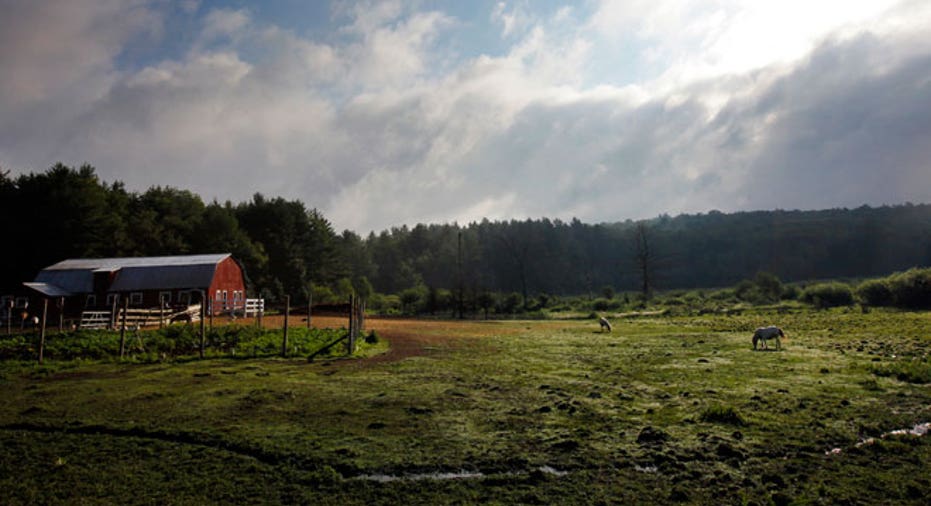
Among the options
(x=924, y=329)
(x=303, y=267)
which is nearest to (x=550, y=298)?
(x=303, y=267)

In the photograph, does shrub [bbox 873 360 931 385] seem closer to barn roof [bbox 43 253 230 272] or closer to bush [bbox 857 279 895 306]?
barn roof [bbox 43 253 230 272]

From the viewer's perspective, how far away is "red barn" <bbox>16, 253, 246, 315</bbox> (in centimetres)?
5159

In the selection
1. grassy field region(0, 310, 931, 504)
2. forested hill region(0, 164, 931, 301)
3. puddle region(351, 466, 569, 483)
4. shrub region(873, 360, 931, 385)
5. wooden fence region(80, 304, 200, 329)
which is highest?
forested hill region(0, 164, 931, 301)

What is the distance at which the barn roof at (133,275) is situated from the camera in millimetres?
51812

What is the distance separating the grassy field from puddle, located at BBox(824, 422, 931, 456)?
150mm

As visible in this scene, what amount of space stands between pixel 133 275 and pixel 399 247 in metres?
114

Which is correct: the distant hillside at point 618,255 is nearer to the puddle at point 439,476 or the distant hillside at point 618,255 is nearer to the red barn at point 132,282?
the red barn at point 132,282

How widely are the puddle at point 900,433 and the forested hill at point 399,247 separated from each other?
52.8 m

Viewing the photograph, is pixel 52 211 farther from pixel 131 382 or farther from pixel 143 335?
pixel 131 382

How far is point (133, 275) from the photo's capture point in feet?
173

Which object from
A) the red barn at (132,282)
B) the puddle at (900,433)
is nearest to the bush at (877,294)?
the puddle at (900,433)

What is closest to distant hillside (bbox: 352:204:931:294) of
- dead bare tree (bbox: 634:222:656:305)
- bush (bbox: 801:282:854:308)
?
dead bare tree (bbox: 634:222:656:305)

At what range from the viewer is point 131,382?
17609 millimetres

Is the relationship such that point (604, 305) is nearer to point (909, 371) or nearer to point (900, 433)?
point (909, 371)
